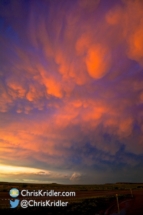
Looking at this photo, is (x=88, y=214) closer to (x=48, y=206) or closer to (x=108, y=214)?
(x=108, y=214)

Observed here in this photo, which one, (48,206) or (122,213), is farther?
(48,206)

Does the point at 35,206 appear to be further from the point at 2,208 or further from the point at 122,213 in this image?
the point at 122,213

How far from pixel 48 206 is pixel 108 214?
39.0 ft

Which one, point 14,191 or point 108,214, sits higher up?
point 14,191

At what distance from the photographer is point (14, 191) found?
2302 cm

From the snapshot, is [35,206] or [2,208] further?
[35,206]

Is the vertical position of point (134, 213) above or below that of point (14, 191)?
below

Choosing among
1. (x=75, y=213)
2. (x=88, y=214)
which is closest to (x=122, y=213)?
(x=88, y=214)

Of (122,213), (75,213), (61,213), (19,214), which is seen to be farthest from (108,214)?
(19,214)

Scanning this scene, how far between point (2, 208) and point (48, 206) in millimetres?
8039

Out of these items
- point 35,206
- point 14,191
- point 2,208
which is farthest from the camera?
point 35,206

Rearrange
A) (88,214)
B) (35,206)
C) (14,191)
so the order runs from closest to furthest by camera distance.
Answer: (14,191) → (88,214) → (35,206)

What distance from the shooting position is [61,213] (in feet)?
83.4

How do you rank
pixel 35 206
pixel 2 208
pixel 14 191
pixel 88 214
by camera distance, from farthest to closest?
pixel 35 206, pixel 2 208, pixel 88 214, pixel 14 191
